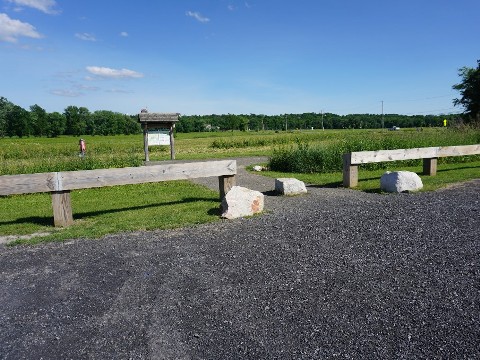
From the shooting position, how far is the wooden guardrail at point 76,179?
6.80 metres

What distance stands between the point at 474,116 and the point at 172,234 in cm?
3809

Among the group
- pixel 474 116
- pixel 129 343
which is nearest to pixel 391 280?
pixel 129 343

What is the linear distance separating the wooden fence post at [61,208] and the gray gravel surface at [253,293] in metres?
1.32

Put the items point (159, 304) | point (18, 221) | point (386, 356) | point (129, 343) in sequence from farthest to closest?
1. point (18, 221)
2. point (159, 304)
3. point (129, 343)
4. point (386, 356)

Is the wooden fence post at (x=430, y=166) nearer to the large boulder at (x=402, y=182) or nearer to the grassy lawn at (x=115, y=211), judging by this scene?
the large boulder at (x=402, y=182)

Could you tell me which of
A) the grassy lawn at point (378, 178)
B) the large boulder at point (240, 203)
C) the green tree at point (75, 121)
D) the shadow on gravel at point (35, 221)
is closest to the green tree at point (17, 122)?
the green tree at point (75, 121)

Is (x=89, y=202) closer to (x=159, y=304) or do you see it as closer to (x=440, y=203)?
(x=159, y=304)

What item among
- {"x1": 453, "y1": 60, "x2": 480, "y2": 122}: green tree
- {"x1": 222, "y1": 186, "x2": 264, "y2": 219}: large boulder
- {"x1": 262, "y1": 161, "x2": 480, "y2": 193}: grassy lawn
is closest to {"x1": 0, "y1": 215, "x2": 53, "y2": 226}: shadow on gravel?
{"x1": 222, "y1": 186, "x2": 264, "y2": 219}: large boulder

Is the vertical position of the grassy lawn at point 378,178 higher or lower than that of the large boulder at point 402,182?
lower

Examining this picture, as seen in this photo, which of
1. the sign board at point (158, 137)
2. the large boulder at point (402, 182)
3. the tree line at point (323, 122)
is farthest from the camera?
→ the tree line at point (323, 122)

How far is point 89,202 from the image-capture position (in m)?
9.93

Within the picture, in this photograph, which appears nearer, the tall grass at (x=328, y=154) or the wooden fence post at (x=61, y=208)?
the wooden fence post at (x=61, y=208)

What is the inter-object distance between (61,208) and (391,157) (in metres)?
8.98

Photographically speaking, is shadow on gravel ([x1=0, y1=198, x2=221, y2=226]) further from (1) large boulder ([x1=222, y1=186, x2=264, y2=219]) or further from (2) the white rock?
(2) the white rock
